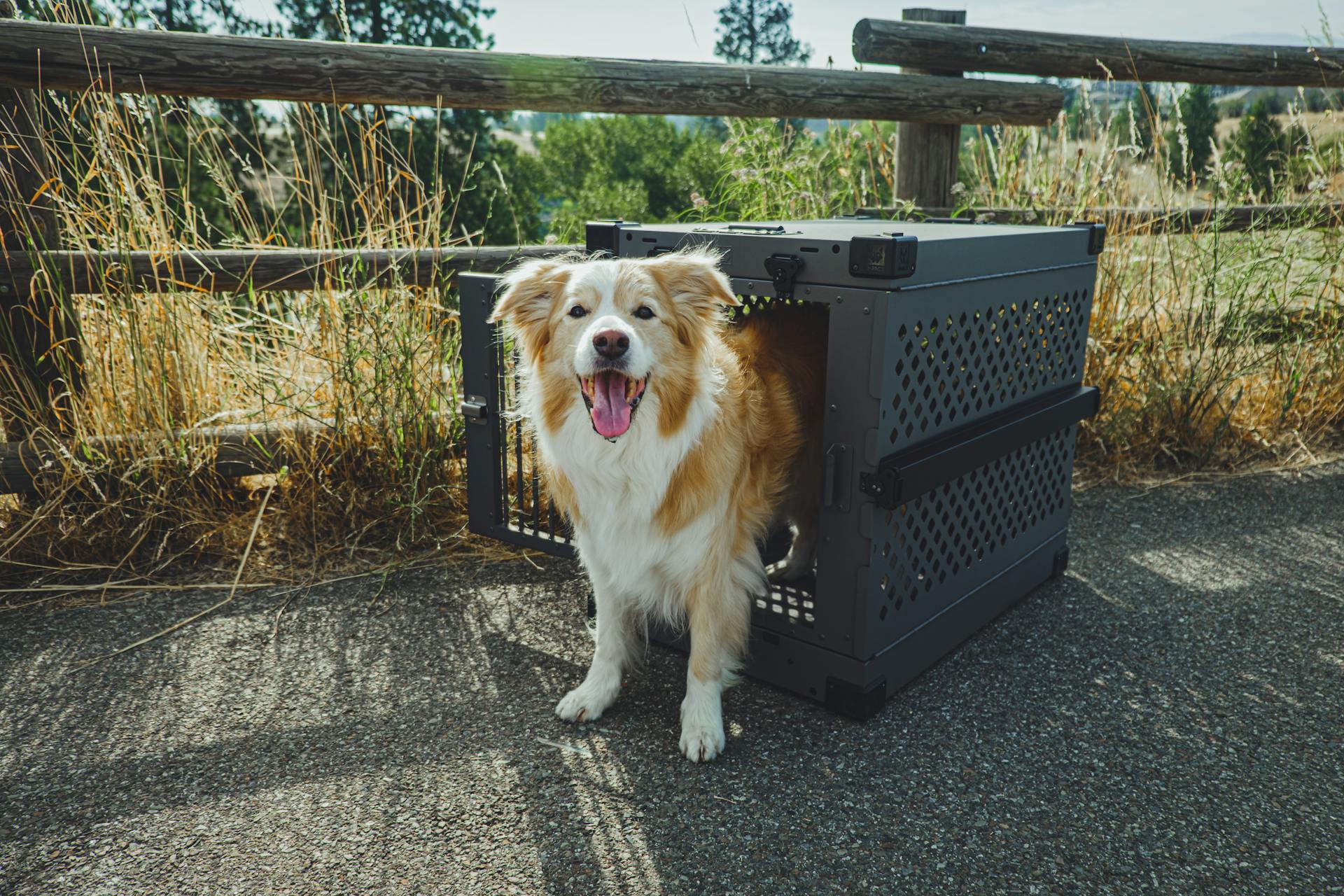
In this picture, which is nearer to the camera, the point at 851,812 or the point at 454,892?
the point at 454,892

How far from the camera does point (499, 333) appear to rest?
101 inches

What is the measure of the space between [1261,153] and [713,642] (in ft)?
14.5

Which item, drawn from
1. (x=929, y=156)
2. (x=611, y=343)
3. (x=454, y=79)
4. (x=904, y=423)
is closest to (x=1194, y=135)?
(x=929, y=156)

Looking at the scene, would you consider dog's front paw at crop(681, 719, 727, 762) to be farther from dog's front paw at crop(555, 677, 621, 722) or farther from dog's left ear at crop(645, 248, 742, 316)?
dog's left ear at crop(645, 248, 742, 316)

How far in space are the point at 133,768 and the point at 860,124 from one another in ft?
14.2

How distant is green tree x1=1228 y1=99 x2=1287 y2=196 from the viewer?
4605mm

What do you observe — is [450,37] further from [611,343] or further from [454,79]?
[611,343]

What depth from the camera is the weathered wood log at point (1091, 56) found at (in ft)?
13.2

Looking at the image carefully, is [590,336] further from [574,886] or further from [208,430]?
[208,430]

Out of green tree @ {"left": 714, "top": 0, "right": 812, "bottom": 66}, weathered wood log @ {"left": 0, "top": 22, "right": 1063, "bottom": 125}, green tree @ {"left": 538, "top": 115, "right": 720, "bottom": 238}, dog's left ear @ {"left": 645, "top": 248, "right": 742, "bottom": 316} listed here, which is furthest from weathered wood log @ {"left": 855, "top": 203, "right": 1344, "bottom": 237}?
green tree @ {"left": 714, "top": 0, "right": 812, "bottom": 66}

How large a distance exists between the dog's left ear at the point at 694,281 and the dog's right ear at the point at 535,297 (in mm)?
241

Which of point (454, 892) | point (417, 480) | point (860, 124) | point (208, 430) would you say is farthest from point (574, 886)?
point (860, 124)

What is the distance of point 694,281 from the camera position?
208 cm

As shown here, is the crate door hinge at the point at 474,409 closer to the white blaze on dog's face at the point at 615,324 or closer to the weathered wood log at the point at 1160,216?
the white blaze on dog's face at the point at 615,324
